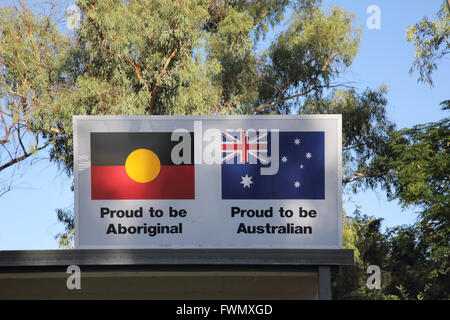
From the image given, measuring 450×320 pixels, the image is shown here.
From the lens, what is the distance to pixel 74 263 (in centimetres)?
873

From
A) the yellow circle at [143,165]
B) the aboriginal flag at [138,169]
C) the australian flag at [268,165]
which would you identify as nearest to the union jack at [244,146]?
the australian flag at [268,165]

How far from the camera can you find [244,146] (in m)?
9.95

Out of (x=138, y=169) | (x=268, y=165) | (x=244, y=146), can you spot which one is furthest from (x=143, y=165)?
(x=268, y=165)

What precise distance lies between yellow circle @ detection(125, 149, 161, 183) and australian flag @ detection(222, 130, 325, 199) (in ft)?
3.56

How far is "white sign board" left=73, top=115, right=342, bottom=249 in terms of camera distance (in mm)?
9812

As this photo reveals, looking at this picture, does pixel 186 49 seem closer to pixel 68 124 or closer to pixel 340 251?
pixel 68 124

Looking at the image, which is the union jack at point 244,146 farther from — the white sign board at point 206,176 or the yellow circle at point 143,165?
the yellow circle at point 143,165

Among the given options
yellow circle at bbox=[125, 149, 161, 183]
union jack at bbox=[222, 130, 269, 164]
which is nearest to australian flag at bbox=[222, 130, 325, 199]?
union jack at bbox=[222, 130, 269, 164]

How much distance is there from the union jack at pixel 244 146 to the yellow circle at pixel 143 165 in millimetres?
1088

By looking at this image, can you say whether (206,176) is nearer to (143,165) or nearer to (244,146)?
(244,146)

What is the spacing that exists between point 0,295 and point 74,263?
251cm

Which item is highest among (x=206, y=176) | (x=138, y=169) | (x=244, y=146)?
(x=244, y=146)

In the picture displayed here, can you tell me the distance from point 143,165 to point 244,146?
1.62 metres
